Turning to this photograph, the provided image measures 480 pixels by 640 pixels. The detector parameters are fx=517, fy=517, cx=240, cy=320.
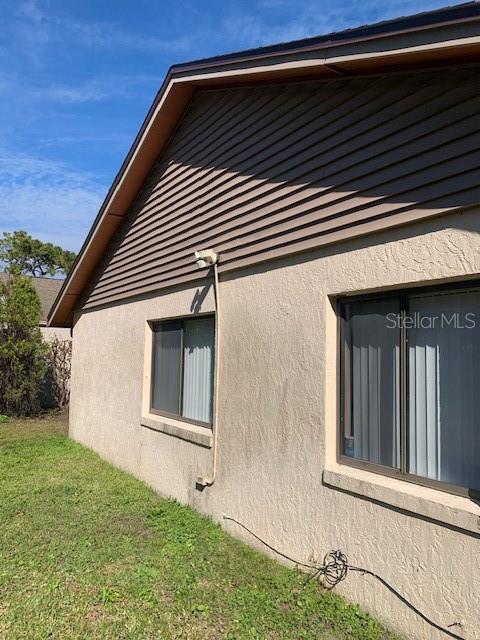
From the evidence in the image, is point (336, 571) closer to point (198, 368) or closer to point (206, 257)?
point (198, 368)

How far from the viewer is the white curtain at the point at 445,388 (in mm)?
3344

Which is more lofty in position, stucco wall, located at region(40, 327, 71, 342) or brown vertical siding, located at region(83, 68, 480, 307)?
brown vertical siding, located at region(83, 68, 480, 307)

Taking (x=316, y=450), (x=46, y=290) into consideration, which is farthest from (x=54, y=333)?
(x=316, y=450)

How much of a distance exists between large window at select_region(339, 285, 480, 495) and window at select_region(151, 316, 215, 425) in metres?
2.47

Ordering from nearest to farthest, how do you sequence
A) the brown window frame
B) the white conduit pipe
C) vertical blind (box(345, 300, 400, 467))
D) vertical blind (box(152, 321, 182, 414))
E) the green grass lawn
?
the green grass lawn
vertical blind (box(345, 300, 400, 467))
the white conduit pipe
the brown window frame
vertical blind (box(152, 321, 182, 414))

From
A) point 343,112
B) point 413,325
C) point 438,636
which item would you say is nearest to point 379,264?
point 413,325

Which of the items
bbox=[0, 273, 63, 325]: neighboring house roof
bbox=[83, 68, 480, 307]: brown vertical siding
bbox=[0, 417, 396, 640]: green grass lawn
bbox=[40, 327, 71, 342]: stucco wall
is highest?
bbox=[0, 273, 63, 325]: neighboring house roof

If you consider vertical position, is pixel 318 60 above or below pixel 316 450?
above

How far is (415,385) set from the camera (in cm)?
372

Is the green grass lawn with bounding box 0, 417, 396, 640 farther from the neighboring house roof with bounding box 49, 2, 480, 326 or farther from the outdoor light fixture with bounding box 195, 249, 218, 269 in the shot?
the neighboring house roof with bounding box 49, 2, 480, 326

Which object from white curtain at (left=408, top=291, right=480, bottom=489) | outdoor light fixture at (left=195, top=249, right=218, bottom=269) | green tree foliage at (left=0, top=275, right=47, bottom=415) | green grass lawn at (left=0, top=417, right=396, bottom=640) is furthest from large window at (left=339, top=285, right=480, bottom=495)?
green tree foliage at (left=0, top=275, right=47, bottom=415)

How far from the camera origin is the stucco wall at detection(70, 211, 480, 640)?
3.26 m

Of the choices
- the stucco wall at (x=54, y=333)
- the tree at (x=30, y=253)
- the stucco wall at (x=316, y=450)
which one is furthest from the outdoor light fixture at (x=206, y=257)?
the tree at (x=30, y=253)

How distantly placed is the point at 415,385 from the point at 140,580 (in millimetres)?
2784
